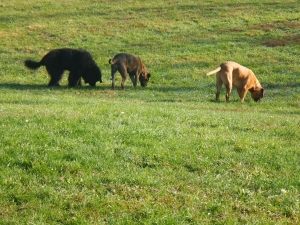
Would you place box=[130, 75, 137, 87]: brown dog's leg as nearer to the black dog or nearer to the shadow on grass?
the shadow on grass

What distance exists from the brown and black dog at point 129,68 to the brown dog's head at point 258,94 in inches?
218

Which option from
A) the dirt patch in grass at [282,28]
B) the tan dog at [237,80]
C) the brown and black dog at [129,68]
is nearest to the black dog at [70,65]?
the brown and black dog at [129,68]

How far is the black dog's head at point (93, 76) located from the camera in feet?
70.1

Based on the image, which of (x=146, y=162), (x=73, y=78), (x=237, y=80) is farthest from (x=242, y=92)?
(x=146, y=162)

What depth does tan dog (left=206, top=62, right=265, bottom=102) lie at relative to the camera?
58.1ft

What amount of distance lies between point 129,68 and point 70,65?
8.71ft

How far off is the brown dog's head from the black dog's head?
263 inches

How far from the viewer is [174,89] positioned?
22.2 meters

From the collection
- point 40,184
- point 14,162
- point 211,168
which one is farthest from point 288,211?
point 14,162

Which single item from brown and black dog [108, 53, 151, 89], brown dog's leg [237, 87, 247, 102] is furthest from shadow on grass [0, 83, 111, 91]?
brown dog's leg [237, 87, 247, 102]

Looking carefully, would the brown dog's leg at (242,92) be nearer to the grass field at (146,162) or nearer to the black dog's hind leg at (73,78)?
the grass field at (146,162)

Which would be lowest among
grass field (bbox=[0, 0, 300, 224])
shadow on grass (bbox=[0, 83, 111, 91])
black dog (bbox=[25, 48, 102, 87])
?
shadow on grass (bbox=[0, 83, 111, 91])

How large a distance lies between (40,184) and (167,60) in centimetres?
2103

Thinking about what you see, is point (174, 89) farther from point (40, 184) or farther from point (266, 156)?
point (40, 184)
